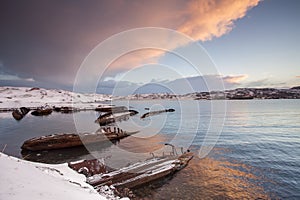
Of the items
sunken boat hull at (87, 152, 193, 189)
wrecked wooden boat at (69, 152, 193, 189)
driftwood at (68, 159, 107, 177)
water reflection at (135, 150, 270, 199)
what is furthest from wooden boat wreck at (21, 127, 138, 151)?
water reflection at (135, 150, 270, 199)

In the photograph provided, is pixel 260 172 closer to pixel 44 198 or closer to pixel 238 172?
pixel 238 172

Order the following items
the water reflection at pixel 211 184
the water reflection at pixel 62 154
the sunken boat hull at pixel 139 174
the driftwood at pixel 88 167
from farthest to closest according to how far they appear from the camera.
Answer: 1. the water reflection at pixel 62 154
2. the driftwood at pixel 88 167
3. the sunken boat hull at pixel 139 174
4. the water reflection at pixel 211 184

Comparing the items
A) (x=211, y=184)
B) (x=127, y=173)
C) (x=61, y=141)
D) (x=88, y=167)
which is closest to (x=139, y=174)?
(x=127, y=173)

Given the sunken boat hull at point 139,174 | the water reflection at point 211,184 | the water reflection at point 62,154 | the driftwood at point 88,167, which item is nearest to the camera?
the water reflection at point 211,184

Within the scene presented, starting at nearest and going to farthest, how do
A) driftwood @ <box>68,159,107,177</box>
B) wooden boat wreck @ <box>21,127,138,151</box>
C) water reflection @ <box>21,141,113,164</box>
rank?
1. driftwood @ <box>68,159,107,177</box>
2. water reflection @ <box>21,141,113,164</box>
3. wooden boat wreck @ <box>21,127,138,151</box>

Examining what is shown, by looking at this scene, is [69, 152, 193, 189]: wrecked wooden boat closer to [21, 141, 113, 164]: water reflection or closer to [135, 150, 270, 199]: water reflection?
[135, 150, 270, 199]: water reflection

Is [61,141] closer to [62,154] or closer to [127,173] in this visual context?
[62,154]

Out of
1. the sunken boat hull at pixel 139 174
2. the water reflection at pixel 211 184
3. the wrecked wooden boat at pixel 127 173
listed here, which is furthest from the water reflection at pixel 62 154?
the water reflection at pixel 211 184

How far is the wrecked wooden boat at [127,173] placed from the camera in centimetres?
1227

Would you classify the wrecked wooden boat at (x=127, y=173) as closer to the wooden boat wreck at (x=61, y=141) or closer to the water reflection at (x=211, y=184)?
the water reflection at (x=211, y=184)

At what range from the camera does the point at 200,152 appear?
2141 cm

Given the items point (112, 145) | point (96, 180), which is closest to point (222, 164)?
point (96, 180)

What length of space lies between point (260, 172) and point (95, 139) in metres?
21.8

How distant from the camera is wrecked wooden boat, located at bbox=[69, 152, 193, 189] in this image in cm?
1227
